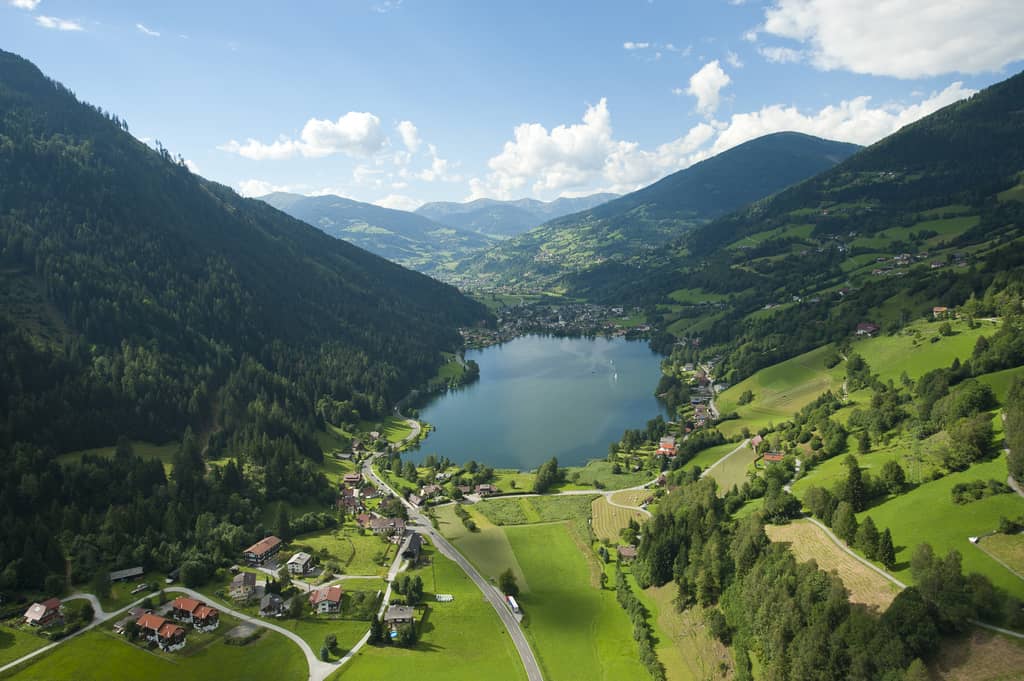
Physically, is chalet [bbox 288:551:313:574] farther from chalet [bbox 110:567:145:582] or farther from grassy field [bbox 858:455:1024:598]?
grassy field [bbox 858:455:1024:598]

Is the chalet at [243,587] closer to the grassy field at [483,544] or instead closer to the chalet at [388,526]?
the chalet at [388,526]

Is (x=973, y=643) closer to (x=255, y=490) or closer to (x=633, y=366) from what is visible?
(x=255, y=490)

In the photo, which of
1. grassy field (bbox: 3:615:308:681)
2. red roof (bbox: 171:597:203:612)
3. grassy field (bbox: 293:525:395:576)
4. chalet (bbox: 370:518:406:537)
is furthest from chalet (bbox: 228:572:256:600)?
chalet (bbox: 370:518:406:537)

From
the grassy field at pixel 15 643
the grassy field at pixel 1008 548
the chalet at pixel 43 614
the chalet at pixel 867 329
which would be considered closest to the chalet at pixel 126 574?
the chalet at pixel 43 614

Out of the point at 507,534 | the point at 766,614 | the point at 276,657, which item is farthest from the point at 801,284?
the point at 276,657

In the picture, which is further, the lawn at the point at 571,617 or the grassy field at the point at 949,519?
the lawn at the point at 571,617

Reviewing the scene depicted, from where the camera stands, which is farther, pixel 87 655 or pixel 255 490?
pixel 255 490
